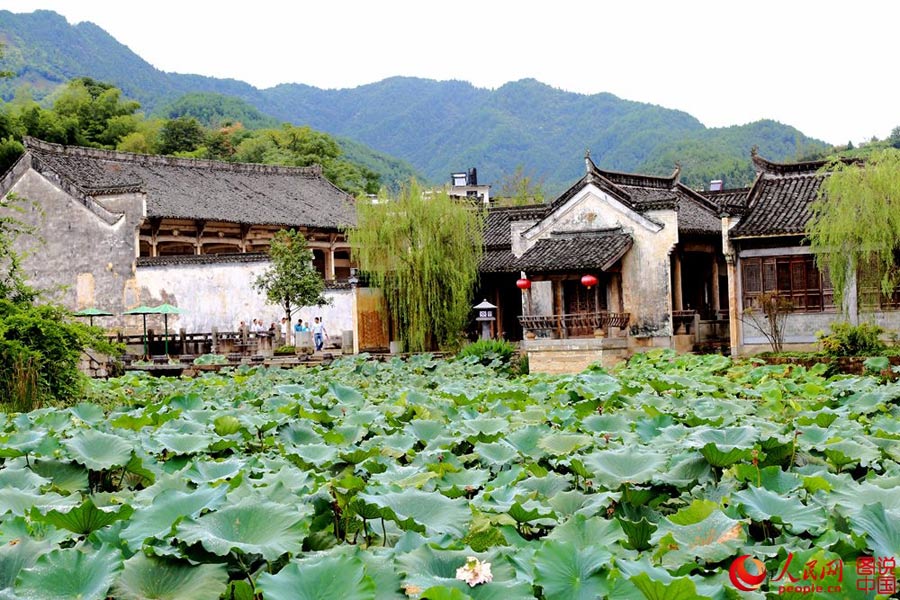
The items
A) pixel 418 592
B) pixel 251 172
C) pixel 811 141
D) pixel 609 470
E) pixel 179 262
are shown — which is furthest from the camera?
pixel 811 141

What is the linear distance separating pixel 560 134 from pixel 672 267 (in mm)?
82048

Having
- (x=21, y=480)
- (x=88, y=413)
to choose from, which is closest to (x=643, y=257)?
(x=88, y=413)

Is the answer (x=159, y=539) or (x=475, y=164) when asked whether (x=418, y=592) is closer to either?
(x=159, y=539)

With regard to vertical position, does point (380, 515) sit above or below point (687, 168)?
below

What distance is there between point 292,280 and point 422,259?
3.23m

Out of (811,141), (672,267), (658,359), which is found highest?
(811,141)

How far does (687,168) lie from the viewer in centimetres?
6512

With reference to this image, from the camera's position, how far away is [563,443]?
16.2 feet

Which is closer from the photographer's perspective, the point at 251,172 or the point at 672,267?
the point at 672,267

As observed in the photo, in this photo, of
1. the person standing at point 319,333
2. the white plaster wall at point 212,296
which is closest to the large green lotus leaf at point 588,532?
the person standing at point 319,333

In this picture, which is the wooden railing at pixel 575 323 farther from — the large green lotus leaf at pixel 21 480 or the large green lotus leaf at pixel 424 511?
the large green lotus leaf at pixel 424 511

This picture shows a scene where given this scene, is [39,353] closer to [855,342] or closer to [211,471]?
[211,471]

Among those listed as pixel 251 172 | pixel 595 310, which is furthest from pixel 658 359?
pixel 251 172

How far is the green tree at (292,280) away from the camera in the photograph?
2598cm
